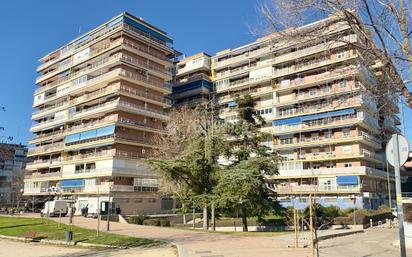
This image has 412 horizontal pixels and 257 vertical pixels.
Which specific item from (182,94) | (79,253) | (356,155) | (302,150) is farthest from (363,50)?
(182,94)

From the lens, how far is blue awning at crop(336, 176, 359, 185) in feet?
170

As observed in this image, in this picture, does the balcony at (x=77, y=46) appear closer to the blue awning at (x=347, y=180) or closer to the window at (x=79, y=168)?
the window at (x=79, y=168)

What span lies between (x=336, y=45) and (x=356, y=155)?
46054 millimetres

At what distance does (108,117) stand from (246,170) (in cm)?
3501

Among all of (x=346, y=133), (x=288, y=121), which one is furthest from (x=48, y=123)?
(x=346, y=133)

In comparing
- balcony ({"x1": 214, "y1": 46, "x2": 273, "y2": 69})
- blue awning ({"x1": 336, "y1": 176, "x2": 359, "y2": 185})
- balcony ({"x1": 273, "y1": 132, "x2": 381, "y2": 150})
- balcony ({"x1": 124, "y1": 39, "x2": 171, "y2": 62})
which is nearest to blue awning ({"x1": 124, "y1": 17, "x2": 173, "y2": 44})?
balcony ({"x1": 124, "y1": 39, "x2": 171, "y2": 62})

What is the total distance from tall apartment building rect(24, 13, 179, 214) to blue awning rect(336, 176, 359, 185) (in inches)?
968

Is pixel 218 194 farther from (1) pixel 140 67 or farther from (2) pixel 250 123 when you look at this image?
(1) pixel 140 67

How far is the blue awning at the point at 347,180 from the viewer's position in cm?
5193

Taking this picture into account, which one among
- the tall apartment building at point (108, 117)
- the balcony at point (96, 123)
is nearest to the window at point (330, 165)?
the tall apartment building at point (108, 117)

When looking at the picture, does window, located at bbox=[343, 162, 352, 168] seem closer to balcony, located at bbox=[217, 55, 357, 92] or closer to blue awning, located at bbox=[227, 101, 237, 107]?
balcony, located at bbox=[217, 55, 357, 92]

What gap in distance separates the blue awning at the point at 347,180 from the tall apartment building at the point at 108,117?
80.6 feet

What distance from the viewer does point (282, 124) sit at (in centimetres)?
6128

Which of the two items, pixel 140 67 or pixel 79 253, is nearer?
pixel 79 253
